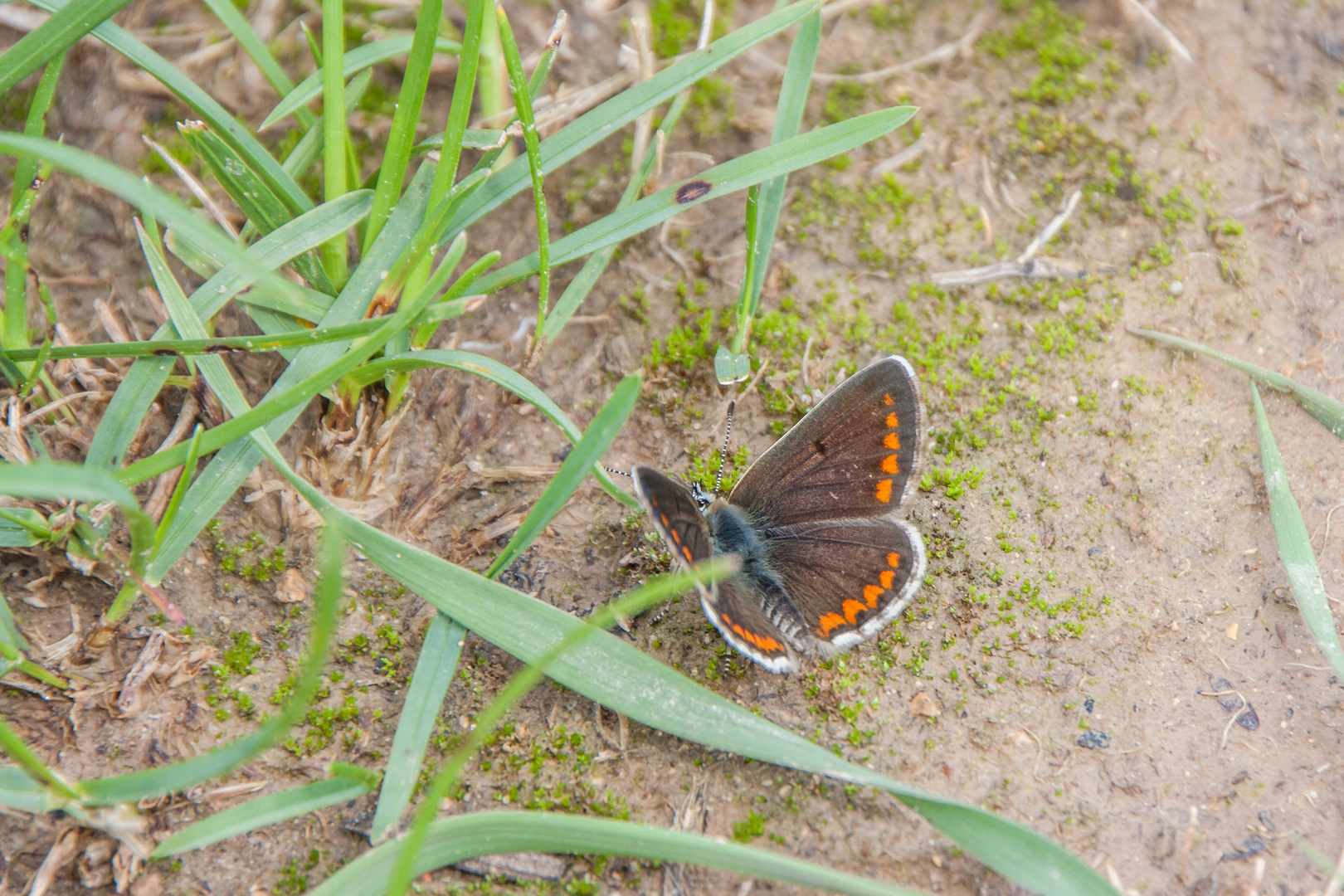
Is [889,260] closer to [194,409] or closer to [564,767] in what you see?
[564,767]

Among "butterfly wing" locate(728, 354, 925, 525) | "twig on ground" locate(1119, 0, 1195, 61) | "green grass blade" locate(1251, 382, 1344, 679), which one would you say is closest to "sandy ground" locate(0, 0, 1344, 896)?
"twig on ground" locate(1119, 0, 1195, 61)

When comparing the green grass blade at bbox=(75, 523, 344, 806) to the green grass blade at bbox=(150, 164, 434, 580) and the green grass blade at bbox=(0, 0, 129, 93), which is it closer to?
the green grass blade at bbox=(150, 164, 434, 580)

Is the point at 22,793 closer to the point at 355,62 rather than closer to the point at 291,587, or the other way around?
the point at 291,587

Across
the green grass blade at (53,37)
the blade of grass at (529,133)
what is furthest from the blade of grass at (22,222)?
the blade of grass at (529,133)

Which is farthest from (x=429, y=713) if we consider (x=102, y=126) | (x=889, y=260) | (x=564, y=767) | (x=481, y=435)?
(x=102, y=126)

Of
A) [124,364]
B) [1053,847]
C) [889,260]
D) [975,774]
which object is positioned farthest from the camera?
[889,260]

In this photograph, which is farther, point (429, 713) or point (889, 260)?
point (889, 260)

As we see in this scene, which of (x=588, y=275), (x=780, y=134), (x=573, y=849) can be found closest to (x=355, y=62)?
(x=588, y=275)
